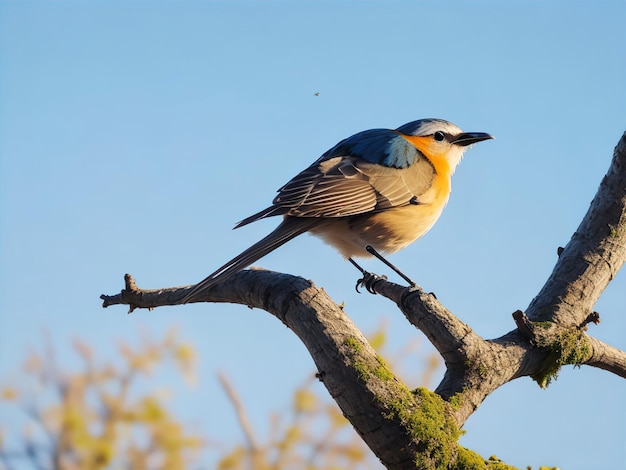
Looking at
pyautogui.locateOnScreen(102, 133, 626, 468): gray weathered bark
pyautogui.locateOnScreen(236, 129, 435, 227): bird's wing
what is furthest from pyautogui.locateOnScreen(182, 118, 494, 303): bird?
pyautogui.locateOnScreen(102, 133, 626, 468): gray weathered bark

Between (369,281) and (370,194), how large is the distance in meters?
0.65

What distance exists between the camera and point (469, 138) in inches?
237

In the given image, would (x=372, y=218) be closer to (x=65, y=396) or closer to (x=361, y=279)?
(x=361, y=279)

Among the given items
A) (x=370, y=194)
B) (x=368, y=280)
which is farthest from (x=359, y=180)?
(x=368, y=280)

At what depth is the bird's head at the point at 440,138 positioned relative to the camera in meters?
5.91

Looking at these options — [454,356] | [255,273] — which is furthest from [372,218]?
[454,356]

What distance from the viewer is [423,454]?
345 centimetres

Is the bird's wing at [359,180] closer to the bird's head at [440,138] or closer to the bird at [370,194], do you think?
the bird at [370,194]

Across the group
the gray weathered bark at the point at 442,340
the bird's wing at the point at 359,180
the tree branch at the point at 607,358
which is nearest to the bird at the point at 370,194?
the bird's wing at the point at 359,180

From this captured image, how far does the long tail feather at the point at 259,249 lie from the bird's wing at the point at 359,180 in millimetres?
87

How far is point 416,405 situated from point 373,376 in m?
0.27

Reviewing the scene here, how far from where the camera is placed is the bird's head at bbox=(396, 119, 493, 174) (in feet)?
19.4

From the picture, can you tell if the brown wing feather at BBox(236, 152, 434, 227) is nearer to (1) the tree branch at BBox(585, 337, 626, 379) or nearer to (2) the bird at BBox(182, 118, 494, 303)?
(2) the bird at BBox(182, 118, 494, 303)

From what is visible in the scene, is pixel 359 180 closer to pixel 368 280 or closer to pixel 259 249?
pixel 368 280
